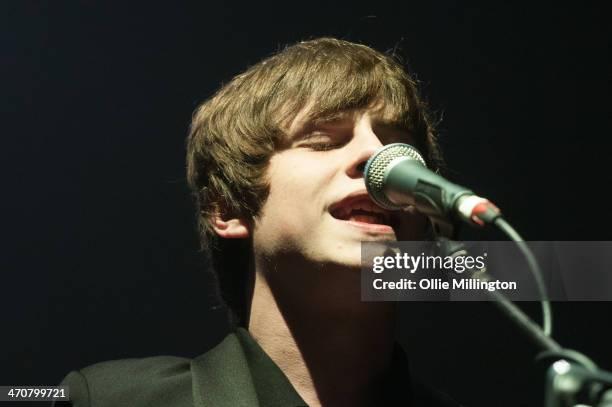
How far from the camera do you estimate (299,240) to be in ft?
4.89

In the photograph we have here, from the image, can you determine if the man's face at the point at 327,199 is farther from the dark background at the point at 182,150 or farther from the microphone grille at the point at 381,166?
the dark background at the point at 182,150

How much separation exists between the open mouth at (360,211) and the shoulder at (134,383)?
18.2 inches

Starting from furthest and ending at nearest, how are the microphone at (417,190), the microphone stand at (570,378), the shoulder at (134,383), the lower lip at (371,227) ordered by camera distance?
the shoulder at (134,383) → the lower lip at (371,227) → the microphone at (417,190) → the microphone stand at (570,378)

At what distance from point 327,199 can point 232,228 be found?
1.02 ft

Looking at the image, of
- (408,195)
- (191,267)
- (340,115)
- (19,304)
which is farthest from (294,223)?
(19,304)

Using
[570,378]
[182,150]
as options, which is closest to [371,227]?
[570,378]

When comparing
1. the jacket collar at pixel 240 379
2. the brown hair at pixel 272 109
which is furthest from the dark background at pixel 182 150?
the jacket collar at pixel 240 379

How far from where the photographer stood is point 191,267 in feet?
6.79

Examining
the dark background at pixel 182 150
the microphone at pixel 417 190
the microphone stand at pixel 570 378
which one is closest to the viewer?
the microphone stand at pixel 570 378

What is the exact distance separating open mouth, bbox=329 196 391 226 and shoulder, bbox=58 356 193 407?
18.2 inches

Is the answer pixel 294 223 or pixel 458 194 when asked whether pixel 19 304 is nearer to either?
pixel 294 223

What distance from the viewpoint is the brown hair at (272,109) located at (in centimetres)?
163

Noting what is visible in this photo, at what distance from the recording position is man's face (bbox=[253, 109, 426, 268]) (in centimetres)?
143

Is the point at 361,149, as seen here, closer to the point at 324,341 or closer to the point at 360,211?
the point at 360,211
